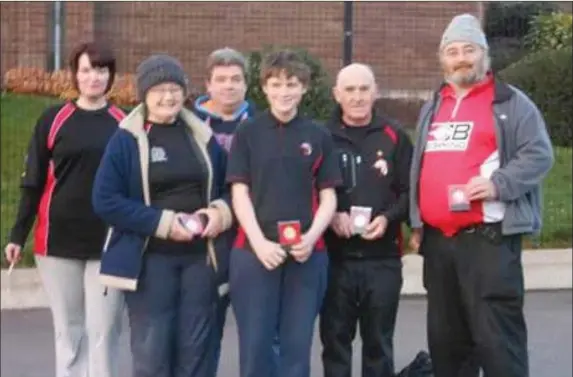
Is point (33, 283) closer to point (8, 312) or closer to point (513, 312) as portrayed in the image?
point (8, 312)

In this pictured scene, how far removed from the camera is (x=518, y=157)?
18.7ft

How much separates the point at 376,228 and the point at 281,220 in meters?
0.58

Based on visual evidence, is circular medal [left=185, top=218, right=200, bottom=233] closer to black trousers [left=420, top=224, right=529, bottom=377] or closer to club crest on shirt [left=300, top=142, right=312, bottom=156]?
club crest on shirt [left=300, top=142, right=312, bottom=156]

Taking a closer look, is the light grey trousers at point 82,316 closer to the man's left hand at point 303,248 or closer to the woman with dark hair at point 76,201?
the woman with dark hair at point 76,201

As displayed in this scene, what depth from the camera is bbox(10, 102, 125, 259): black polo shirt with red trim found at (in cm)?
612

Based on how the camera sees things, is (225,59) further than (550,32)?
No

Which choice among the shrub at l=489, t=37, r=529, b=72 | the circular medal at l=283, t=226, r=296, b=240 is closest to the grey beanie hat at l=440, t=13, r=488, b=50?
the circular medal at l=283, t=226, r=296, b=240

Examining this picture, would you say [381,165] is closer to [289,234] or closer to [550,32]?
[289,234]

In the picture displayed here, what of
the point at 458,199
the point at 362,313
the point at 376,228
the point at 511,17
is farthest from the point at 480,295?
the point at 511,17

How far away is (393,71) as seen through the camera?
10.6m

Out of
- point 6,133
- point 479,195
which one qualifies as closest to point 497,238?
point 479,195

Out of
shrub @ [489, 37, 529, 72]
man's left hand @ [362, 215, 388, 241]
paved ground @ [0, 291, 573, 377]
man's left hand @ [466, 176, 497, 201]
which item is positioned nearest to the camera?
man's left hand @ [466, 176, 497, 201]

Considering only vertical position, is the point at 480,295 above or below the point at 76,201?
below

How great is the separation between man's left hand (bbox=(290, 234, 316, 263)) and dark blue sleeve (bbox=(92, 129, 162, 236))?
619mm
